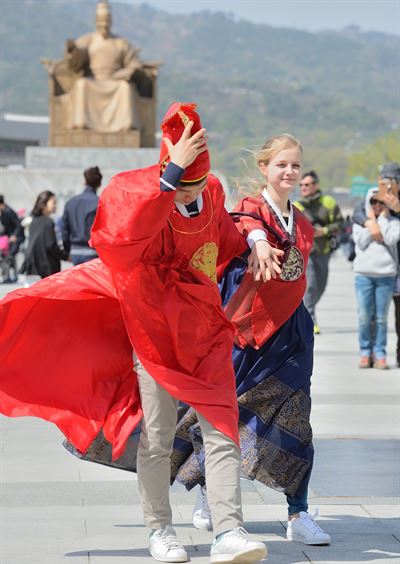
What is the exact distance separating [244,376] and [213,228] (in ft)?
2.22

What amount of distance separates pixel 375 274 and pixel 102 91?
1685 cm

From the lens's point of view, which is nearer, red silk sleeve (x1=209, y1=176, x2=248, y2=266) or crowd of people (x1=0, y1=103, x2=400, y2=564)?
crowd of people (x1=0, y1=103, x2=400, y2=564)

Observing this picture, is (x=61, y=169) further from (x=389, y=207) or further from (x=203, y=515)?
(x=203, y=515)

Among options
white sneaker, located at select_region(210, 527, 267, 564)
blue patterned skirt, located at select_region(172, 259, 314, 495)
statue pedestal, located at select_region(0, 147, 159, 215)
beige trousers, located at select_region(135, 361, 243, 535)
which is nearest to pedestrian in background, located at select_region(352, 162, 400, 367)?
blue patterned skirt, located at select_region(172, 259, 314, 495)

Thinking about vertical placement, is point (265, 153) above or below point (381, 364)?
above

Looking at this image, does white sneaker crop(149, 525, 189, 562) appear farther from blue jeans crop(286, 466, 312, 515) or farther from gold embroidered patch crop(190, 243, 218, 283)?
gold embroidered patch crop(190, 243, 218, 283)

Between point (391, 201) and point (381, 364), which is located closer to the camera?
point (391, 201)

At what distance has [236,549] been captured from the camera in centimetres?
463

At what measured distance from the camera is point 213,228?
503 centimetres

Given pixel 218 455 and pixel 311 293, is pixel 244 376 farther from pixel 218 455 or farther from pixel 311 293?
pixel 311 293

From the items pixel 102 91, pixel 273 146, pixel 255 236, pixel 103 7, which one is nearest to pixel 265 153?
pixel 273 146

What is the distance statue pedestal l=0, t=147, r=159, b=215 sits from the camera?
91.4 feet

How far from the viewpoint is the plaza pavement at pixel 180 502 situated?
5.13 metres

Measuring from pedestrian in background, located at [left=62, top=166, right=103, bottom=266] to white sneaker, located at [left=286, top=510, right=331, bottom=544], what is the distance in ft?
23.6
